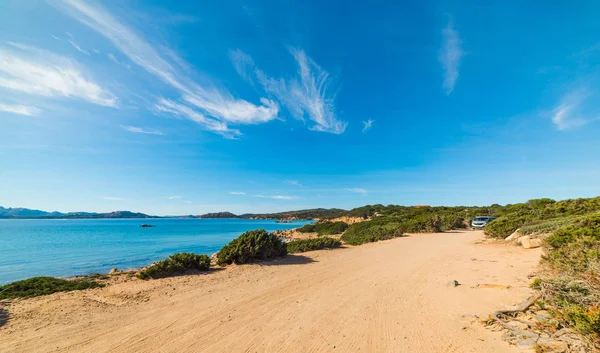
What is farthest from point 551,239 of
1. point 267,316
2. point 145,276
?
point 145,276

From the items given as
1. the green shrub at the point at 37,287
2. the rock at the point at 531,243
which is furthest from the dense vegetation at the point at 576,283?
the green shrub at the point at 37,287

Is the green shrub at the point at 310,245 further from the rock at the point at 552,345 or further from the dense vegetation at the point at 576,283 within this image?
the rock at the point at 552,345

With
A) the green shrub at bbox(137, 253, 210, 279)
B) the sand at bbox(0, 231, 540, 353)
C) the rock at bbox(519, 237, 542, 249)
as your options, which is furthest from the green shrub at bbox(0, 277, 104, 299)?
the rock at bbox(519, 237, 542, 249)

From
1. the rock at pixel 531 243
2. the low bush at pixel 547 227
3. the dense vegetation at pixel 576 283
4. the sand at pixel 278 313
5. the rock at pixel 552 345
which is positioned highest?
the low bush at pixel 547 227

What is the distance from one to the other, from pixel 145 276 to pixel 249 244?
4039 millimetres

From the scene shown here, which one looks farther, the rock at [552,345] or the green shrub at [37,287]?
the green shrub at [37,287]

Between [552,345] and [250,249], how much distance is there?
9.50 metres

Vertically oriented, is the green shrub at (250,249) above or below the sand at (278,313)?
above

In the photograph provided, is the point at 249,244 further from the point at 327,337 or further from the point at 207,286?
the point at 327,337

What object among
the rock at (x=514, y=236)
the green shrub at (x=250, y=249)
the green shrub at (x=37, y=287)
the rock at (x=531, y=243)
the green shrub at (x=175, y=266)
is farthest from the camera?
the rock at (x=514, y=236)

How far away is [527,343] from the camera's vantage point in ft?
12.0

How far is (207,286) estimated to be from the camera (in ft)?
25.2

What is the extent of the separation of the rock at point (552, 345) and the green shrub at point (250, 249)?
9352 millimetres

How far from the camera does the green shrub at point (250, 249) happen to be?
10.9 m
